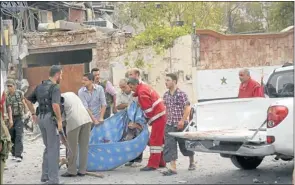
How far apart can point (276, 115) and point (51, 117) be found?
290 centimetres

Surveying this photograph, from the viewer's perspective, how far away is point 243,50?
23328 mm

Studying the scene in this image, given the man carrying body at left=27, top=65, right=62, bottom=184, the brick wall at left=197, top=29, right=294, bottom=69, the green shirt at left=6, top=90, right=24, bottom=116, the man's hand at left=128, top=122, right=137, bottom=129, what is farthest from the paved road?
the brick wall at left=197, top=29, right=294, bottom=69

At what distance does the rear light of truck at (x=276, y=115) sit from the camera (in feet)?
21.4

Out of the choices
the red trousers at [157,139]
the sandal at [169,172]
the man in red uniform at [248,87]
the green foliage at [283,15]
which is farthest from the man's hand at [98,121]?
the green foliage at [283,15]

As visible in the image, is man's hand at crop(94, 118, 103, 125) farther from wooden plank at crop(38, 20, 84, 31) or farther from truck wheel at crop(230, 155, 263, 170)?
wooden plank at crop(38, 20, 84, 31)

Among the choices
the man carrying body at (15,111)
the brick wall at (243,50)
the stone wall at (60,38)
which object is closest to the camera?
the man carrying body at (15,111)

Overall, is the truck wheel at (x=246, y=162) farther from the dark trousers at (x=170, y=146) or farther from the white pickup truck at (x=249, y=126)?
the dark trousers at (x=170, y=146)

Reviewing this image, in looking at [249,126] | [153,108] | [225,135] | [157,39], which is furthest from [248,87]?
[157,39]

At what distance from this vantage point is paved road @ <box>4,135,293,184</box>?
25.6ft

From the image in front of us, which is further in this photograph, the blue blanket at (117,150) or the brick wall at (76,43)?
the brick wall at (76,43)

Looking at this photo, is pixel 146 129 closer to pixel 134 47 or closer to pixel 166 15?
pixel 134 47

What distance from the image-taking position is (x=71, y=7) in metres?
27.7

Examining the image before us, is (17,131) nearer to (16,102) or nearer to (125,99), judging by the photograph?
(16,102)

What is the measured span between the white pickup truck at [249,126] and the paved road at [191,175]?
12.7 inches
